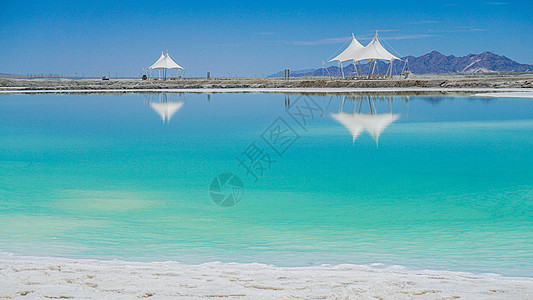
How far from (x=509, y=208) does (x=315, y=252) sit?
2.78 m

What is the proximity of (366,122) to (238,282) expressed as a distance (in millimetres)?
12060

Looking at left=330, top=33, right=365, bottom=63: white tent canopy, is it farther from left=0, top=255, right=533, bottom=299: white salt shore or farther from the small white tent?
left=0, top=255, right=533, bottom=299: white salt shore

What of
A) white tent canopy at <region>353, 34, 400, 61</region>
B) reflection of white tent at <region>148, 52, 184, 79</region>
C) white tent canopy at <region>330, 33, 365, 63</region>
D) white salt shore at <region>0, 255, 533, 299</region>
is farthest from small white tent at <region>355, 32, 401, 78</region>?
white salt shore at <region>0, 255, 533, 299</region>

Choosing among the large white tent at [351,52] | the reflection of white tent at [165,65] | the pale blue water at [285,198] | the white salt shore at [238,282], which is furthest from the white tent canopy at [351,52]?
the white salt shore at [238,282]

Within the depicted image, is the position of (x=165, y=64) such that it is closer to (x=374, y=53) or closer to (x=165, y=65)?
(x=165, y=65)

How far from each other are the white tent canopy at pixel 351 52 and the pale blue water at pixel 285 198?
83.3 feet

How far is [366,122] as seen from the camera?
14.7 m

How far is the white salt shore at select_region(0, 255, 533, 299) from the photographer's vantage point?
288 cm

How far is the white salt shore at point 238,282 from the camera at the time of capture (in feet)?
9.44

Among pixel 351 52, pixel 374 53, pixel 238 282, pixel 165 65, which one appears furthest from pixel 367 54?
pixel 238 282

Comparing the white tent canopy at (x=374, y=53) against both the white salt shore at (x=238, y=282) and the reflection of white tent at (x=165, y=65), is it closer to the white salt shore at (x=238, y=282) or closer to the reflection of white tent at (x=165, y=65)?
the reflection of white tent at (x=165, y=65)

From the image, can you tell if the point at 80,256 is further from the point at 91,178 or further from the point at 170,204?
the point at 91,178

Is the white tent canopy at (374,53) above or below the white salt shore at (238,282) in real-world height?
above

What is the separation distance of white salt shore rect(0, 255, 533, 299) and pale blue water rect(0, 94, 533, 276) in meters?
0.46
